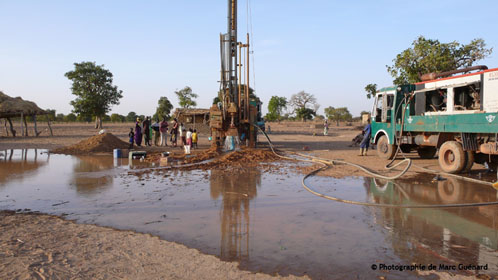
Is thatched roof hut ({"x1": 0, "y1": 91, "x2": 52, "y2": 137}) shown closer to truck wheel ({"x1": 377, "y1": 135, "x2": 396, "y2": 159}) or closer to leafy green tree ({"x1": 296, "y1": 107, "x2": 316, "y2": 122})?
truck wheel ({"x1": 377, "y1": 135, "x2": 396, "y2": 159})

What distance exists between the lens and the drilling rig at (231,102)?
16.0 metres

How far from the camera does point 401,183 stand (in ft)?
28.6

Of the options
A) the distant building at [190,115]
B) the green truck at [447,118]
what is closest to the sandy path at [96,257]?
the green truck at [447,118]

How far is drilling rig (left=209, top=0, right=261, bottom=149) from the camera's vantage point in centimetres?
1603

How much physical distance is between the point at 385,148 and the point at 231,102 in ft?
23.8

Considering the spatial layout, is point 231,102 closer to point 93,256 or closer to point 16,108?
point 93,256

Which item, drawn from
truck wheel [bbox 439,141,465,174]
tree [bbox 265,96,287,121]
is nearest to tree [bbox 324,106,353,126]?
tree [bbox 265,96,287,121]

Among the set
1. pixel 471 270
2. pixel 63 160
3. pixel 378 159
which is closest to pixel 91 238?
pixel 471 270

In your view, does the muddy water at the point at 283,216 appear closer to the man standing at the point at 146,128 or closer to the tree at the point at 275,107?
the man standing at the point at 146,128

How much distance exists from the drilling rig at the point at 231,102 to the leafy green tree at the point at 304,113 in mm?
54747

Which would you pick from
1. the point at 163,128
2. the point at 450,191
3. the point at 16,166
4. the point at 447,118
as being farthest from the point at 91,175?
the point at 447,118

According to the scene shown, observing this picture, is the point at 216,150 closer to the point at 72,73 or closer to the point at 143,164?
the point at 143,164

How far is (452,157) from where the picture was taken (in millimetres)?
10359

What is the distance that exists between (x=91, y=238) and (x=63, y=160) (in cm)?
1032
